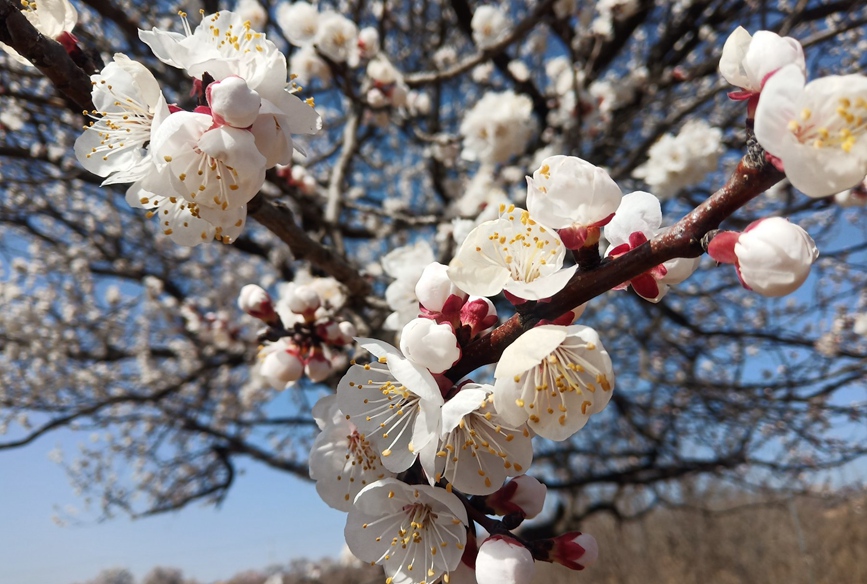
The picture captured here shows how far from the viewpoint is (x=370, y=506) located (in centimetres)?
83

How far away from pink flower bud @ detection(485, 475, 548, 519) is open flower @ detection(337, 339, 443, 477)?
192mm

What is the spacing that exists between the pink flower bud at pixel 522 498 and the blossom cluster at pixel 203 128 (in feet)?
2.19

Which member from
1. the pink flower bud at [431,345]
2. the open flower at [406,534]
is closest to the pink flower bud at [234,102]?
the pink flower bud at [431,345]

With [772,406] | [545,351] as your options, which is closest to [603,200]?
[545,351]

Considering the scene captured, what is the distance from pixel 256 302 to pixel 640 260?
1.08m

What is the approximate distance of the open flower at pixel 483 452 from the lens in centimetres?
80

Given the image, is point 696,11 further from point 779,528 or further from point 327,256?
point 779,528

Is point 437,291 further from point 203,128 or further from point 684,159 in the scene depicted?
point 684,159

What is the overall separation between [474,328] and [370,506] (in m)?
0.34

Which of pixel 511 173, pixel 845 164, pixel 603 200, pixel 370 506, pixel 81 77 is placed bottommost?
pixel 370 506

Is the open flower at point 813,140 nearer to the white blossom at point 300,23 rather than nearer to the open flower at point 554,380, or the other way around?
the open flower at point 554,380

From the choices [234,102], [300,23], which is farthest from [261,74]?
[300,23]

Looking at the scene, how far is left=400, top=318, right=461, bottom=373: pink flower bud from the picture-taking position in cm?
73

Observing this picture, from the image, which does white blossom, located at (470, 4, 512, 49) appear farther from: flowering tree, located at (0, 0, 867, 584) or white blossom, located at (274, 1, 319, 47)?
white blossom, located at (274, 1, 319, 47)
